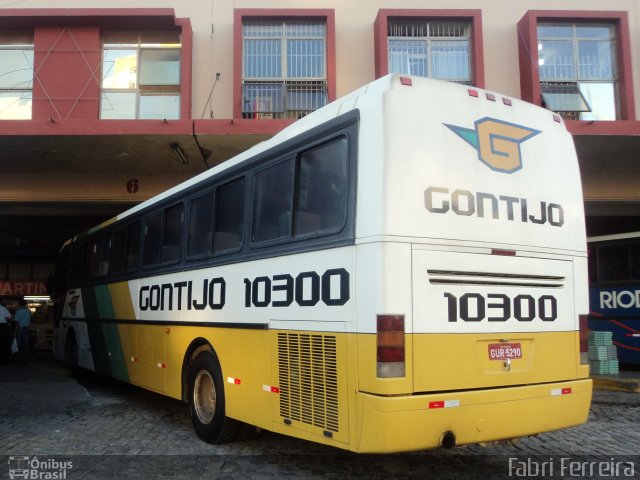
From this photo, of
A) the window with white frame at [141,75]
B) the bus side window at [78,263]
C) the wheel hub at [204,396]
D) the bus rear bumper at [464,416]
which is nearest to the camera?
the bus rear bumper at [464,416]

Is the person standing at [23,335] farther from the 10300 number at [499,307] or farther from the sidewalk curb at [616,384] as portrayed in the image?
the 10300 number at [499,307]

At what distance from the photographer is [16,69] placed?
13.4 m

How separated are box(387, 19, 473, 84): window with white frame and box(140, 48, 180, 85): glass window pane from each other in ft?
16.5

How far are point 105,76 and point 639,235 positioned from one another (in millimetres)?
12366

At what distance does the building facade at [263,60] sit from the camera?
13.0 metres

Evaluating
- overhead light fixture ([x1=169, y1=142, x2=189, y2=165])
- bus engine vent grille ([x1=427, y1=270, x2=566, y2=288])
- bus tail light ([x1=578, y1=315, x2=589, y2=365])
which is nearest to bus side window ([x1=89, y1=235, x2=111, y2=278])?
overhead light fixture ([x1=169, y1=142, x2=189, y2=165])

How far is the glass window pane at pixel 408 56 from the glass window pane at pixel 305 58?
1.67m

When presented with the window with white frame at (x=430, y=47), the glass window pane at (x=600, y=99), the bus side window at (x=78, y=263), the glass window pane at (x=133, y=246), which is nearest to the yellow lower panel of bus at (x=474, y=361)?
the glass window pane at (x=133, y=246)

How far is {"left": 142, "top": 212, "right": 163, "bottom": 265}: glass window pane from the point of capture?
7.83 metres

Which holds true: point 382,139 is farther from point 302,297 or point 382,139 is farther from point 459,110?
point 302,297

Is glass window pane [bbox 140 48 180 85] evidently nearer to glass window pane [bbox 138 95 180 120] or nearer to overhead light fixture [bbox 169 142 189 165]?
glass window pane [bbox 138 95 180 120]

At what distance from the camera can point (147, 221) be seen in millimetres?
8289

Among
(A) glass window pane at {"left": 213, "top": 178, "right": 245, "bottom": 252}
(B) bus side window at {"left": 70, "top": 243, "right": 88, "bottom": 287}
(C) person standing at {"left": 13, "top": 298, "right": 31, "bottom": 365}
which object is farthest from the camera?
(C) person standing at {"left": 13, "top": 298, "right": 31, "bottom": 365}

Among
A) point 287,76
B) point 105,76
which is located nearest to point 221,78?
point 287,76
